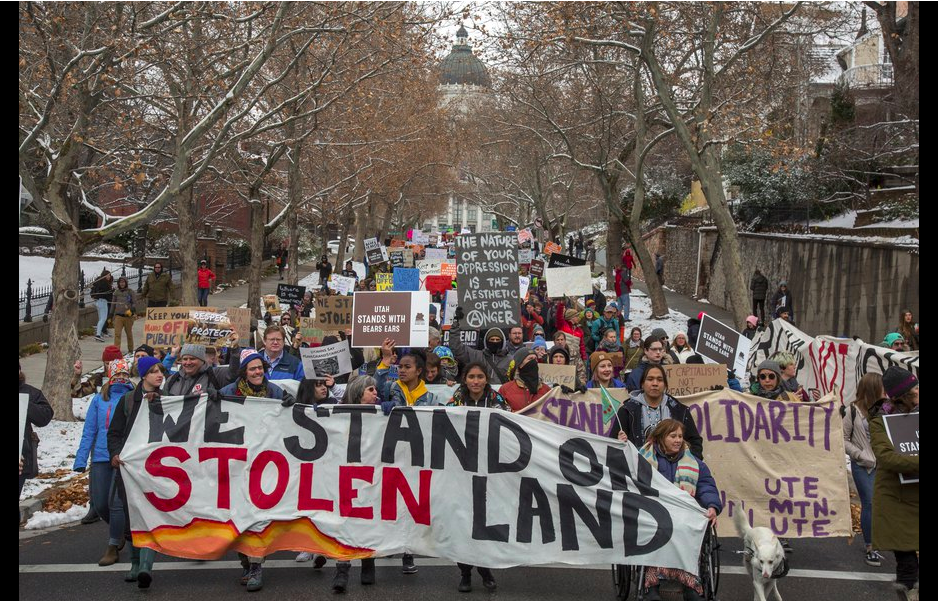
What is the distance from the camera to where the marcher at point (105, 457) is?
7195 millimetres

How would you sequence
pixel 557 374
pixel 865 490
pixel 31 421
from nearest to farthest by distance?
1. pixel 31 421
2. pixel 865 490
3. pixel 557 374

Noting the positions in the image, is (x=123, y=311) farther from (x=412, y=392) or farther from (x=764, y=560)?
(x=764, y=560)

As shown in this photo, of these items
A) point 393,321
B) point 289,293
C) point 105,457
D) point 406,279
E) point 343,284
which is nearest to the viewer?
point 105,457

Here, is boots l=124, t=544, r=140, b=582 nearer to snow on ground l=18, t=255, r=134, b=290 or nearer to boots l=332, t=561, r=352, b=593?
boots l=332, t=561, r=352, b=593

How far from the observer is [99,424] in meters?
7.50

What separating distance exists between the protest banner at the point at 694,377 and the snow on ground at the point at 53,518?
549 centimetres

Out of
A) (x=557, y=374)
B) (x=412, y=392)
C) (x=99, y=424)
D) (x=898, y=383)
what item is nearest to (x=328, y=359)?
→ (x=557, y=374)

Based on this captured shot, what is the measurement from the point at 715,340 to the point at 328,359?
4195 mm

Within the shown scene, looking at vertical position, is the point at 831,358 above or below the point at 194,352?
below

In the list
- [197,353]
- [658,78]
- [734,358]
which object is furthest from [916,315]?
[197,353]

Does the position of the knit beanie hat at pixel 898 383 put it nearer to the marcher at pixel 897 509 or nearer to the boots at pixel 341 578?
the marcher at pixel 897 509

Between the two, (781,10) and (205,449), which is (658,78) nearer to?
(781,10)

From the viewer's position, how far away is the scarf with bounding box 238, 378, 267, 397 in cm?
759

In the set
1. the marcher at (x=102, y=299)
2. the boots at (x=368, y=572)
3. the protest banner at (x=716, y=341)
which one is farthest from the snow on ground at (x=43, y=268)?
the boots at (x=368, y=572)
